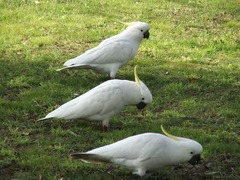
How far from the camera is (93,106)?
460 centimetres

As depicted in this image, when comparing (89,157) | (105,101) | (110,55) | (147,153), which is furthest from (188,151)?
(110,55)

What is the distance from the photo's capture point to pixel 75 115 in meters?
4.57

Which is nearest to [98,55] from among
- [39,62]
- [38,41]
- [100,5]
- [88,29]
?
[39,62]

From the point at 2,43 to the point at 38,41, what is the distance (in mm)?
492

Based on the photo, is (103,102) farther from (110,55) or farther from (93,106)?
(110,55)

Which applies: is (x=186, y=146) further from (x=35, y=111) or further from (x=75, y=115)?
(x=35, y=111)

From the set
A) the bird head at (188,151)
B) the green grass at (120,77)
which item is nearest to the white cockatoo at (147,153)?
the bird head at (188,151)

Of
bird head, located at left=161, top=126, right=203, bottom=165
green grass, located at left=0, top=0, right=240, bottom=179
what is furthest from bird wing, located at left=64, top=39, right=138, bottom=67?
bird head, located at left=161, top=126, right=203, bottom=165

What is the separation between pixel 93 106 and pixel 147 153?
1.01m

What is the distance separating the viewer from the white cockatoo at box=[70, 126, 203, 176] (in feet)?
12.3

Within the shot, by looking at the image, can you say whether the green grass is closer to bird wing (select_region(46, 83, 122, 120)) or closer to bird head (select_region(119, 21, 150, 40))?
bird wing (select_region(46, 83, 122, 120))

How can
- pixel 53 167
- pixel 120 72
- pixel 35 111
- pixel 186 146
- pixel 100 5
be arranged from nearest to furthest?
1. pixel 186 146
2. pixel 53 167
3. pixel 35 111
4. pixel 120 72
5. pixel 100 5

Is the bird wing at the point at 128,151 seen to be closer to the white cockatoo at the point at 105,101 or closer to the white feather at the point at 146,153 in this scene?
the white feather at the point at 146,153

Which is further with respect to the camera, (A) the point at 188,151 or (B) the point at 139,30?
(B) the point at 139,30
